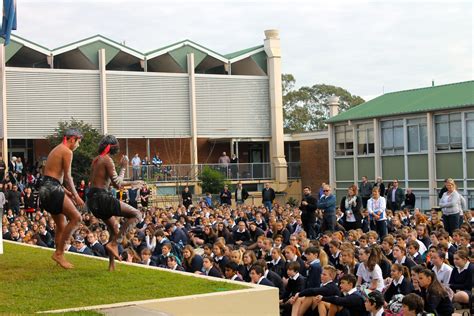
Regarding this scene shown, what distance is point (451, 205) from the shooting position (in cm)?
1916

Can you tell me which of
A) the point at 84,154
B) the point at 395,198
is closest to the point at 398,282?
the point at 395,198

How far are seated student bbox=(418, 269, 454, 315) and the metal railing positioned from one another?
30.4m

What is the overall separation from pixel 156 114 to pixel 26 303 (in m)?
36.6

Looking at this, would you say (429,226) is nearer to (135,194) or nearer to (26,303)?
(26,303)

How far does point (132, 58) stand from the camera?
45.7 meters

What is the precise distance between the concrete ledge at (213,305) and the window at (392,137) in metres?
27.2

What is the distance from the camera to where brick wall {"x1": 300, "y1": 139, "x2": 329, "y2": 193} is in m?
44.8

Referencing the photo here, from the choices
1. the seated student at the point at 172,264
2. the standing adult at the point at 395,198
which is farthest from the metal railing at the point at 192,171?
the seated student at the point at 172,264

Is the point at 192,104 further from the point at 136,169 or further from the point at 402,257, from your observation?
the point at 402,257

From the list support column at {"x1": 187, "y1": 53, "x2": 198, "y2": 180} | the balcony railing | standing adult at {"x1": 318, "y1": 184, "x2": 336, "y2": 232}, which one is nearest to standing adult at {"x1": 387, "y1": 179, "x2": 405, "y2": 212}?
standing adult at {"x1": 318, "y1": 184, "x2": 336, "y2": 232}

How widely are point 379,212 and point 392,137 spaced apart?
57.0 feet

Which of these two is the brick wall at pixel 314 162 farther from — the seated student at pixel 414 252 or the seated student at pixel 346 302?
the seated student at pixel 346 302

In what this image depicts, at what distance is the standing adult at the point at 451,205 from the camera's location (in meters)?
19.1

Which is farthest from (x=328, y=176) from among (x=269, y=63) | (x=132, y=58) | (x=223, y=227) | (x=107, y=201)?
(x=107, y=201)
